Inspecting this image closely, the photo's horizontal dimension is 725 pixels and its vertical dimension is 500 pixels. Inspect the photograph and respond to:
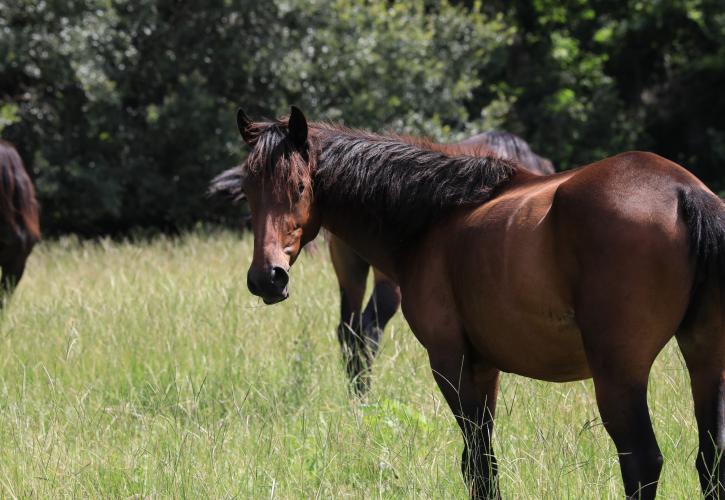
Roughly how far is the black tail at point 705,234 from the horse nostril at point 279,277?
4.75 ft

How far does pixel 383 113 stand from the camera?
1462 centimetres

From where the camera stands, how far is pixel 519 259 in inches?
125

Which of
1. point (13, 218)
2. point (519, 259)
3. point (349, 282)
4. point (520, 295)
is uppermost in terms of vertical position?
point (519, 259)

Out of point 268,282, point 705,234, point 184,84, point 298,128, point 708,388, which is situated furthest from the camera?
point 184,84

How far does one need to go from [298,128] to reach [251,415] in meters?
1.69

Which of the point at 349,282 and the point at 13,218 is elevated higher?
the point at 349,282

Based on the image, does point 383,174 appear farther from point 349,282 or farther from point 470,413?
point 349,282

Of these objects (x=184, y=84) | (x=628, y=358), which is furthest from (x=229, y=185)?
(x=184, y=84)

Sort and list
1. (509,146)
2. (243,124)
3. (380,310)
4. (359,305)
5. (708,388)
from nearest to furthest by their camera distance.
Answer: (708,388)
(243,124)
(380,310)
(359,305)
(509,146)

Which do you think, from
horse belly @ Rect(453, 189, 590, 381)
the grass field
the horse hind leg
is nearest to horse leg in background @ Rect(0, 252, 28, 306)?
the grass field

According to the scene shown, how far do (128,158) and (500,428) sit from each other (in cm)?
1140

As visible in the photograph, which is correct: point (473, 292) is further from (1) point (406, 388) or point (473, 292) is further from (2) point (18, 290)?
(2) point (18, 290)

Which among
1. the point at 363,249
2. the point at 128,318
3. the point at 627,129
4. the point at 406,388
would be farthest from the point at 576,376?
the point at 627,129

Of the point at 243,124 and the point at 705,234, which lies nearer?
the point at 705,234
